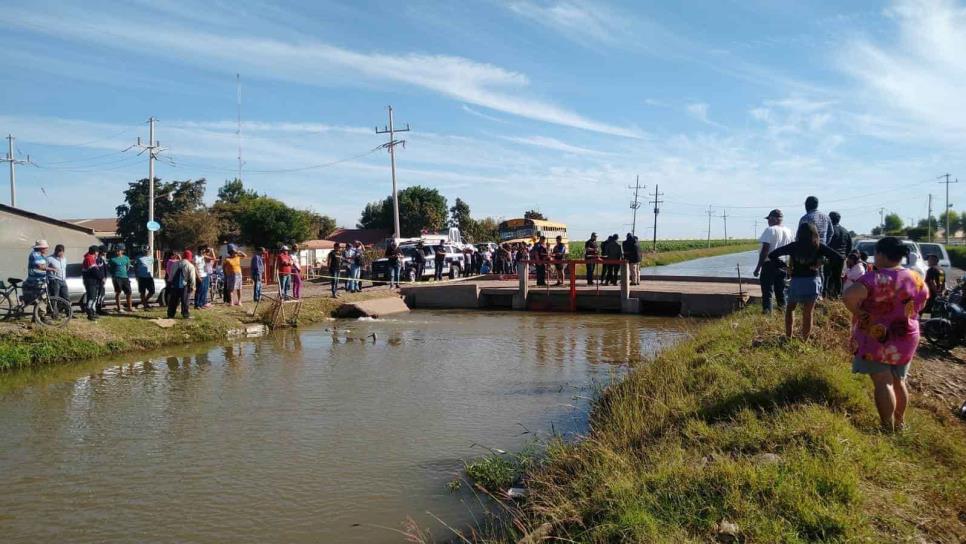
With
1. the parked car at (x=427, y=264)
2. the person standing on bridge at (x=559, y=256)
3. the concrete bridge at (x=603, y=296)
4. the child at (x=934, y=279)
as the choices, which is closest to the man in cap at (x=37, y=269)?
the concrete bridge at (x=603, y=296)

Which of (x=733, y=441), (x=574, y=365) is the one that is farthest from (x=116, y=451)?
(x=574, y=365)

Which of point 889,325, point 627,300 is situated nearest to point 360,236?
point 627,300

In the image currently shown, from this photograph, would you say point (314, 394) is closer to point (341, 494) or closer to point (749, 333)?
point (341, 494)

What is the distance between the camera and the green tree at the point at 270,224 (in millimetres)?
51250

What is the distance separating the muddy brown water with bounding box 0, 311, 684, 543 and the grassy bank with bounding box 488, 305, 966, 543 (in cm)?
134

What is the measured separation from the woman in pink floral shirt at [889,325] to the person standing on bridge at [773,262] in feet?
14.6

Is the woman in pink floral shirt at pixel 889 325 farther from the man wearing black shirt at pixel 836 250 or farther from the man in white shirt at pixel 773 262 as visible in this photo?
the man wearing black shirt at pixel 836 250

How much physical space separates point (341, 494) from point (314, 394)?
3.93 meters

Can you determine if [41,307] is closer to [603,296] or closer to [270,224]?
[603,296]

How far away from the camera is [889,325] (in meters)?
5.22

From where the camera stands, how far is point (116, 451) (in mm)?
7426

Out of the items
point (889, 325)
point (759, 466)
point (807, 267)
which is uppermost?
point (807, 267)

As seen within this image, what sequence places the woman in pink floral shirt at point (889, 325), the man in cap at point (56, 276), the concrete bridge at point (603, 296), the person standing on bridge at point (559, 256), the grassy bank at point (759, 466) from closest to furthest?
1. the grassy bank at point (759, 466)
2. the woman in pink floral shirt at point (889, 325)
3. the man in cap at point (56, 276)
4. the concrete bridge at point (603, 296)
5. the person standing on bridge at point (559, 256)

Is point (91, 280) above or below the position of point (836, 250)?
below
